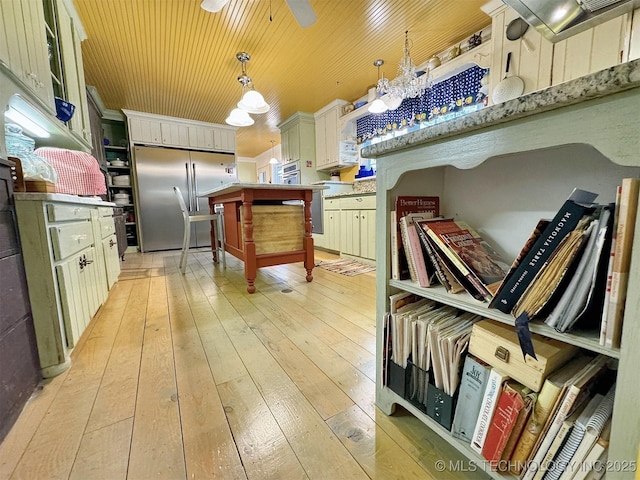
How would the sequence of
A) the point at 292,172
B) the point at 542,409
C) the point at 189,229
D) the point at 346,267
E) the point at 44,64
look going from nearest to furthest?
the point at 542,409 → the point at 44,64 → the point at 189,229 → the point at 346,267 → the point at 292,172

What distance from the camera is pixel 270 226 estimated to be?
2.23m

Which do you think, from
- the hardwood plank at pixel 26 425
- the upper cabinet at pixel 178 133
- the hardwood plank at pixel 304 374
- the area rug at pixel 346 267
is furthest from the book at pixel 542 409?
the upper cabinet at pixel 178 133

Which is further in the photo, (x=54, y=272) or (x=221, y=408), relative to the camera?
(x=54, y=272)

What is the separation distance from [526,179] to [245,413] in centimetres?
112

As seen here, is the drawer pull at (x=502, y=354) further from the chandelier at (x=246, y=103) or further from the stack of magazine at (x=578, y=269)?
the chandelier at (x=246, y=103)

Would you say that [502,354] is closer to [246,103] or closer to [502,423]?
[502,423]

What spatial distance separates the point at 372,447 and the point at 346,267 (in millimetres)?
2186

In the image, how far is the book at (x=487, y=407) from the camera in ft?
1.86

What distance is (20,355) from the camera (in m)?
0.93

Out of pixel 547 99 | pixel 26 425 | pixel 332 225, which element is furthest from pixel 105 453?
pixel 332 225

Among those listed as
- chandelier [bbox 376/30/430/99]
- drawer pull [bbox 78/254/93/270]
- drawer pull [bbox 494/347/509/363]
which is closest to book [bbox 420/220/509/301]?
drawer pull [bbox 494/347/509/363]

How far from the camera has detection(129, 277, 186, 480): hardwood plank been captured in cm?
69

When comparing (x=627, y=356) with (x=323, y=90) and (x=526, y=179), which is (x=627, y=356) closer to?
(x=526, y=179)

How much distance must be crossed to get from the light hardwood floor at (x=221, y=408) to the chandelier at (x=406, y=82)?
2298 millimetres
